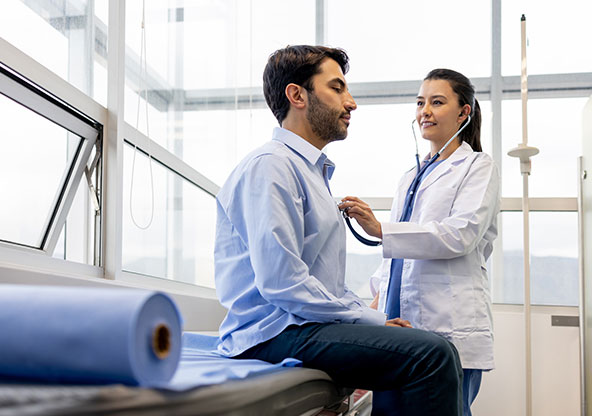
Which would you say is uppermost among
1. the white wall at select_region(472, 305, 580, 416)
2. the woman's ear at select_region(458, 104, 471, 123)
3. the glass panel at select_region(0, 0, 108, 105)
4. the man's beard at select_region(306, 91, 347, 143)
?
the glass panel at select_region(0, 0, 108, 105)

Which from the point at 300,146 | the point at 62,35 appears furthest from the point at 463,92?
the point at 62,35

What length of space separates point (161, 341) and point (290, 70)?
4.07ft

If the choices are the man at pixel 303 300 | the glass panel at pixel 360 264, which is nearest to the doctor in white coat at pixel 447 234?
the man at pixel 303 300

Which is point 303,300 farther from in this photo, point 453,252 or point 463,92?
point 463,92

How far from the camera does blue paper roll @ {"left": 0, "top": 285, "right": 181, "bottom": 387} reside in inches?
23.2

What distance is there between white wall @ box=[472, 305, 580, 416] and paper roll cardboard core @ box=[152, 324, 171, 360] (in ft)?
8.85

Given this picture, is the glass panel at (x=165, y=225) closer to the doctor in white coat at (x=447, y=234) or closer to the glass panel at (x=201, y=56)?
the glass panel at (x=201, y=56)

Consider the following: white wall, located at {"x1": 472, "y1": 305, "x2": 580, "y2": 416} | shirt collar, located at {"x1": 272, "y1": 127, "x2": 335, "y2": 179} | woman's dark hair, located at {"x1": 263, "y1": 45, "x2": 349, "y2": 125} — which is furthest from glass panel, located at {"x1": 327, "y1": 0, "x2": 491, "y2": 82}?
shirt collar, located at {"x1": 272, "y1": 127, "x2": 335, "y2": 179}

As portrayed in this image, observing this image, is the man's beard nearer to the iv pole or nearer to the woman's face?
the woman's face

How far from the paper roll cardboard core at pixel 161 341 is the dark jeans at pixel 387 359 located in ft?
2.24

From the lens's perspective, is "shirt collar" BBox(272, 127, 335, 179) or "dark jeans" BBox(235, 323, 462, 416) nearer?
"dark jeans" BBox(235, 323, 462, 416)

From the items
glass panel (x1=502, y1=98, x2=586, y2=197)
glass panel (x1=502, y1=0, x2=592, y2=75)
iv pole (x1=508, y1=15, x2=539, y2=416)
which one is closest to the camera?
iv pole (x1=508, y1=15, x2=539, y2=416)

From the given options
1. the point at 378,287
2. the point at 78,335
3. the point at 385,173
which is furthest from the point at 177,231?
the point at 78,335

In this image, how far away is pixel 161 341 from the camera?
65 centimetres
